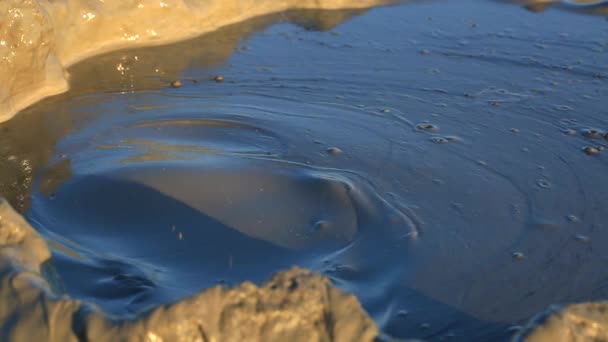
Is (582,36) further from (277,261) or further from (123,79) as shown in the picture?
(277,261)

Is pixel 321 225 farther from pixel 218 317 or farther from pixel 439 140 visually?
pixel 218 317

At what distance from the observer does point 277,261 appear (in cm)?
329

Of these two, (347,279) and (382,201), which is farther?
(382,201)

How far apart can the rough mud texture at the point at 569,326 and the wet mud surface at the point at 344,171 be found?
413 millimetres

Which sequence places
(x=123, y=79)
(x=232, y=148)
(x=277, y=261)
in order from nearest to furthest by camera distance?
(x=277, y=261) < (x=232, y=148) < (x=123, y=79)

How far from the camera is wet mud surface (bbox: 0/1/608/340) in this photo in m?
3.15

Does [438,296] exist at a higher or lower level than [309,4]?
lower

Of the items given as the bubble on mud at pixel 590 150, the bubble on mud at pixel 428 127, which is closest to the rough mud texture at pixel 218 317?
the bubble on mud at pixel 428 127

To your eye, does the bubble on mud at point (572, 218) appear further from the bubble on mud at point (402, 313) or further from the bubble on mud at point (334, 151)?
the bubble on mud at point (334, 151)

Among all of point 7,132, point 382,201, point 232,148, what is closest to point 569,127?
point 382,201

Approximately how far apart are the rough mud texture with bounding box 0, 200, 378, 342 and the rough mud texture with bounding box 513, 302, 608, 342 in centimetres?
50

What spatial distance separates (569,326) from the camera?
7.88 ft

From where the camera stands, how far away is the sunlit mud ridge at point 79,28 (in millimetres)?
4906

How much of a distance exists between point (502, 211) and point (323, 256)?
947 millimetres
